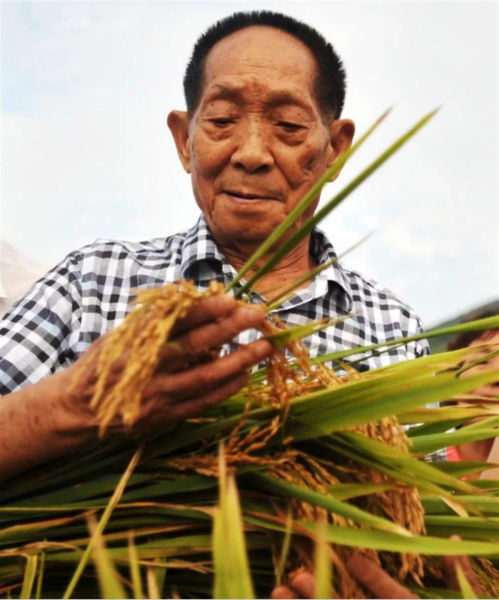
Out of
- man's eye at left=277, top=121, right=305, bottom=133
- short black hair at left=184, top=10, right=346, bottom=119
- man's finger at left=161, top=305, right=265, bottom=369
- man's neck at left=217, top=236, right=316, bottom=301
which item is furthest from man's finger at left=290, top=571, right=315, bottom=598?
short black hair at left=184, top=10, right=346, bottom=119

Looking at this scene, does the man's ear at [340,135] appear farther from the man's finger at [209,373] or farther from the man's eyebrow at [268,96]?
the man's finger at [209,373]

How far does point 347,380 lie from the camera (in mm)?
1100

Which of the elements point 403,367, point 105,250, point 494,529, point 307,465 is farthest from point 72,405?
point 105,250

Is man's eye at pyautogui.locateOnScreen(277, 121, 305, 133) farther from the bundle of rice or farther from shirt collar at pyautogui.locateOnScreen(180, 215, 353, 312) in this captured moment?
the bundle of rice

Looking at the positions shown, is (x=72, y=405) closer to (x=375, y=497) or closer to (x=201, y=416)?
(x=201, y=416)

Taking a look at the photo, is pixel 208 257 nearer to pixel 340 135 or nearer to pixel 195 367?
pixel 340 135

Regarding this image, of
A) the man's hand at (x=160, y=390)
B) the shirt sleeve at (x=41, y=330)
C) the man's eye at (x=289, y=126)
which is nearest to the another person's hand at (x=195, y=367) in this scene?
the man's hand at (x=160, y=390)

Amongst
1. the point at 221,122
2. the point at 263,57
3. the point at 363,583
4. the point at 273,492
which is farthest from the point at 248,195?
the point at 363,583

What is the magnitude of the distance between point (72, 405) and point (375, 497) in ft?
1.36

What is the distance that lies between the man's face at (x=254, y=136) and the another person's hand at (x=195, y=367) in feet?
3.41

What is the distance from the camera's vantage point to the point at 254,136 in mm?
1944

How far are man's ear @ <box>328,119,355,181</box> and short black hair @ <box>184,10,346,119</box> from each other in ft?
0.12

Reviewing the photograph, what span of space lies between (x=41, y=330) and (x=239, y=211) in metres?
0.56

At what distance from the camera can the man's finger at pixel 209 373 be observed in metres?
0.93
